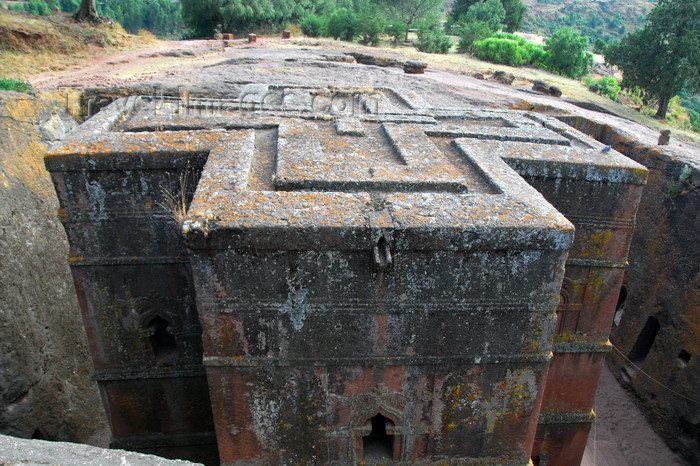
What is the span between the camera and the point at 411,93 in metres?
8.78

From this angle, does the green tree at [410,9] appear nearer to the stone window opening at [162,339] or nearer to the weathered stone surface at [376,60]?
the weathered stone surface at [376,60]

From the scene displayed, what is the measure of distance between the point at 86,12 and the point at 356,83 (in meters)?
13.1

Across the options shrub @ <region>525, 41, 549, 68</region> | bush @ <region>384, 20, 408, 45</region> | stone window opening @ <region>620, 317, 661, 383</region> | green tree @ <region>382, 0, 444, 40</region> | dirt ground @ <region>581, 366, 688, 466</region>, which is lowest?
dirt ground @ <region>581, 366, 688, 466</region>

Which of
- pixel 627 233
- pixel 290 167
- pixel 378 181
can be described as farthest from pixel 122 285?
pixel 627 233

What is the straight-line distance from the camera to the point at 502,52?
79.5ft

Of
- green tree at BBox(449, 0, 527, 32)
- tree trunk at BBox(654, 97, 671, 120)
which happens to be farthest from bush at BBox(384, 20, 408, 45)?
tree trunk at BBox(654, 97, 671, 120)

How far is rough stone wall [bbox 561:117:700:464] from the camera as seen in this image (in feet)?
27.1

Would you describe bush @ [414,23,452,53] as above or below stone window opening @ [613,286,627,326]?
above

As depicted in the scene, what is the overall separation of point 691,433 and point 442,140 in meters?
7.08

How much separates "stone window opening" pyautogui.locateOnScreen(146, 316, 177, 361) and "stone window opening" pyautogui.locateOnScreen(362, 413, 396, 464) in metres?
2.65

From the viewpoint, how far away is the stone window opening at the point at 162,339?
5.52m

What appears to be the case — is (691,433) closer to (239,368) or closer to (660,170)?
(660,170)

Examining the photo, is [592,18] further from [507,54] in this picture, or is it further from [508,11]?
[507,54]

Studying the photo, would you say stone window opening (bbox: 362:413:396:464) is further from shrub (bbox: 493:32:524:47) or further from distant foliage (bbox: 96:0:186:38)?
distant foliage (bbox: 96:0:186:38)
